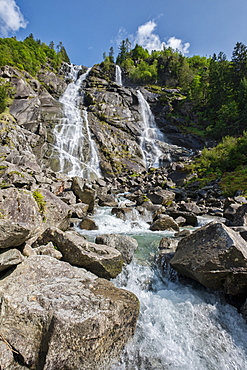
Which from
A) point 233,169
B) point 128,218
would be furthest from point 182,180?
point 128,218

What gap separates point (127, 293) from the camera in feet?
13.4

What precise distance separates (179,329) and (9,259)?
4.06 meters

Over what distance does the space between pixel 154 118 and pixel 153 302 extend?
5245 cm

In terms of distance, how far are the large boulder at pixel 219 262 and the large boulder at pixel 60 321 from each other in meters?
2.08

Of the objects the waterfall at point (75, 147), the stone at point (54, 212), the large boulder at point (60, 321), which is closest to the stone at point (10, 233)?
the large boulder at point (60, 321)

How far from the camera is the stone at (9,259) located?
3.81 meters

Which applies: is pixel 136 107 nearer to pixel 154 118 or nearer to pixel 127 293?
pixel 154 118

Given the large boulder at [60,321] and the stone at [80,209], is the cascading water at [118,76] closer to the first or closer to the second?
the stone at [80,209]

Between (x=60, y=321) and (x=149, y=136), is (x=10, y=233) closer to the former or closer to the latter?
(x=60, y=321)

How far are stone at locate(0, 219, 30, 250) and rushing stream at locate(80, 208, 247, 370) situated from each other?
3015 millimetres

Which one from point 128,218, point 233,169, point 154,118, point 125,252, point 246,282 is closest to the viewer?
point 246,282

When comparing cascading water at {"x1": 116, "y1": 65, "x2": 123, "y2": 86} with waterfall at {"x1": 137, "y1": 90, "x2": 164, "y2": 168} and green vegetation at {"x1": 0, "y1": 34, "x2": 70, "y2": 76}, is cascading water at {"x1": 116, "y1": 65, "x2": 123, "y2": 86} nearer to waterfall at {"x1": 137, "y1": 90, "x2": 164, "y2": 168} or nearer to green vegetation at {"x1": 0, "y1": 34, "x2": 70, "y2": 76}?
waterfall at {"x1": 137, "y1": 90, "x2": 164, "y2": 168}

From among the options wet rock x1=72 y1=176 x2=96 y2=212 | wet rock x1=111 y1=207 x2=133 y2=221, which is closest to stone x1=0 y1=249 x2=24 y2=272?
wet rock x1=111 y1=207 x2=133 y2=221

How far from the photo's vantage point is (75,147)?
31.5 m
